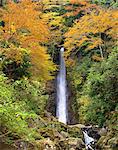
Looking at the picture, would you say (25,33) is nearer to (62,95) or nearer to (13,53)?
(13,53)

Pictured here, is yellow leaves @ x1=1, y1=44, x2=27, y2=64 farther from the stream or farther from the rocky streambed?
the stream

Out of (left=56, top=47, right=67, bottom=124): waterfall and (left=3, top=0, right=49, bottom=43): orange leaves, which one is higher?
(left=3, top=0, right=49, bottom=43): orange leaves

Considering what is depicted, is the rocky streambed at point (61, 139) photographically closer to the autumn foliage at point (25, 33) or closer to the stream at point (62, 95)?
the autumn foliage at point (25, 33)

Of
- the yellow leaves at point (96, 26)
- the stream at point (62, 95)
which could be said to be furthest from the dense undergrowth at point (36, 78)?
the stream at point (62, 95)

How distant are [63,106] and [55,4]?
14.6 metres

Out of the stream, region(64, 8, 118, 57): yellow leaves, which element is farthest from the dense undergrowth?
the stream

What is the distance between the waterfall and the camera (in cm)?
2539

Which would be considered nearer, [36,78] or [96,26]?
[36,78]

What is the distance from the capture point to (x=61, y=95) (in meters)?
28.2

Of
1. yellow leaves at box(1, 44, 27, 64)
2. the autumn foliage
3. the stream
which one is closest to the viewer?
yellow leaves at box(1, 44, 27, 64)

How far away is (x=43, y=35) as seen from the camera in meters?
21.1

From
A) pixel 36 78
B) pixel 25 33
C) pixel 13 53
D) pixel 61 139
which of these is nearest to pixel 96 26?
pixel 25 33

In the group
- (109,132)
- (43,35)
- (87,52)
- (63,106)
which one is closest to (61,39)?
(87,52)

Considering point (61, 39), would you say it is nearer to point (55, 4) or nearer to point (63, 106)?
point (55, 4)
